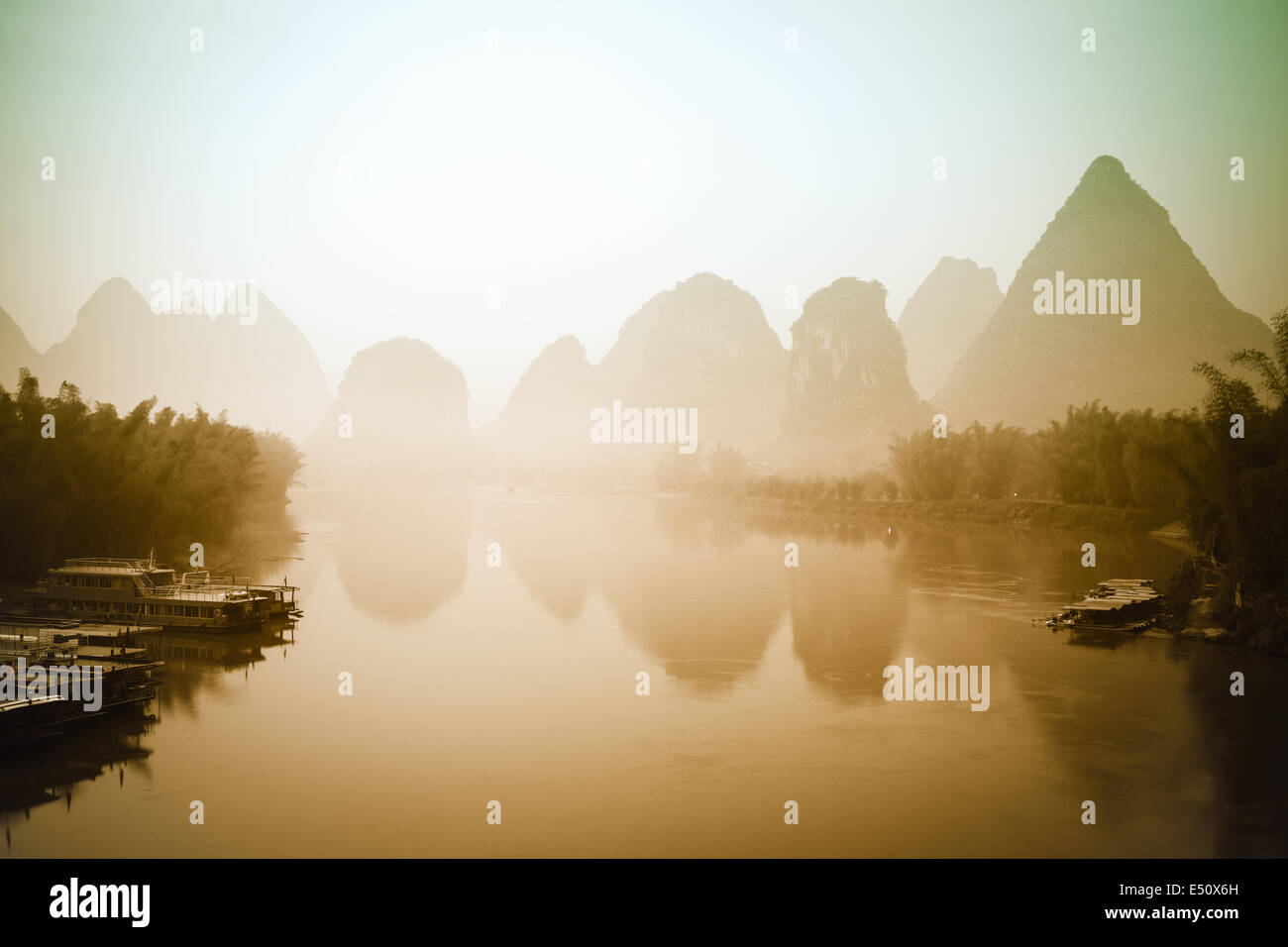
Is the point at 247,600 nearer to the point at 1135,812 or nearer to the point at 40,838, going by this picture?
the point at 40,838

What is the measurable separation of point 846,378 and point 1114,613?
4818 inches

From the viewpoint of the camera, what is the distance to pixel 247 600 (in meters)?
22.8

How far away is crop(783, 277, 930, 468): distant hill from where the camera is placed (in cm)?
13450

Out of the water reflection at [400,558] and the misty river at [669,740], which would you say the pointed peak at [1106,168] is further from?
the misty river at [669,740]

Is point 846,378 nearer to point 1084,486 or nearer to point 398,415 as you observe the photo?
point 398,415

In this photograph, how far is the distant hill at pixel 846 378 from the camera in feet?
441

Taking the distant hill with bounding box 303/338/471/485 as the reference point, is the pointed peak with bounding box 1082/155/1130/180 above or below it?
above

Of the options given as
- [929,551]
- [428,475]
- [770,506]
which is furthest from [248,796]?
[428,475]

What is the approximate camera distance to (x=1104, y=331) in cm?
10838

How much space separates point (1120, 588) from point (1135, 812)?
585 inches

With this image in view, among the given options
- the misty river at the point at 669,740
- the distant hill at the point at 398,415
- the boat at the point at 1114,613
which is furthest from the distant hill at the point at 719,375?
the misty river at the point at 669,740

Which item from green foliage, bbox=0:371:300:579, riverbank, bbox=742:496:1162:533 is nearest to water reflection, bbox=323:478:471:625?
green foliage, bbox=0:371:300:579

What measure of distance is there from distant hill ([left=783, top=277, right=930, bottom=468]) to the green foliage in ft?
329

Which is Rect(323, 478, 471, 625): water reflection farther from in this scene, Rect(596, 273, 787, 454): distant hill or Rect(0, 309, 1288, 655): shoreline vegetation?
Rect(596, 273, 787, 454): distant hill
